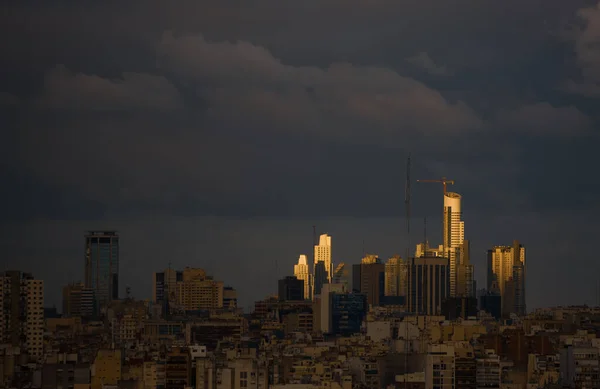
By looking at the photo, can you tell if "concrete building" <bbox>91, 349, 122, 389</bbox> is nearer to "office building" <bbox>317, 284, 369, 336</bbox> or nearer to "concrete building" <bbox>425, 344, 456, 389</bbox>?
"concrete building" <bbox>425, 344, 456, 389</bbox>

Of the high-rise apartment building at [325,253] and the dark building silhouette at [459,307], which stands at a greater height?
the high-rise apartment building at [325,253]

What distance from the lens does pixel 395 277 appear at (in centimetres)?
4062

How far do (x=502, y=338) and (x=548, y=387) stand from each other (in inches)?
272

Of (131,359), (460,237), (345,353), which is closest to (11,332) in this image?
(131,359)

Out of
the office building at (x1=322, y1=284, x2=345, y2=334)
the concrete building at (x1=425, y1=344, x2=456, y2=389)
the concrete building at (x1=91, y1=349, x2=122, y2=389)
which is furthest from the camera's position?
the office building at (x1=322, y1=284, x2=345, y2=334)

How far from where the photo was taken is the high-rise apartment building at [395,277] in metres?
38.6

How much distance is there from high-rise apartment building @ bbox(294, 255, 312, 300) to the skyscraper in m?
3.70

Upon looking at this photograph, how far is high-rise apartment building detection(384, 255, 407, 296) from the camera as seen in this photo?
38.6 meters

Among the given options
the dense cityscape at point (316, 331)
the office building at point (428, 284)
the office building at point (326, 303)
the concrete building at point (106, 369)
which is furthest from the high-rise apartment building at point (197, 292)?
the concrete building at point (106, 369)

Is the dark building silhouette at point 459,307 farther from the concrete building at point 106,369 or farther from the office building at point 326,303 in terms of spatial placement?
the concrete building at point 106,369

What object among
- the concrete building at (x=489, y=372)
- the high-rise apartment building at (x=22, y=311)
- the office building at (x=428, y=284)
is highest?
the office building at (x=428, y=284)

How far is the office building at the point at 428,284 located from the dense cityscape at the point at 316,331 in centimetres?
5

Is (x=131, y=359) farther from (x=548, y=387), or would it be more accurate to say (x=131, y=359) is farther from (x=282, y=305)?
(x=282, y=305)

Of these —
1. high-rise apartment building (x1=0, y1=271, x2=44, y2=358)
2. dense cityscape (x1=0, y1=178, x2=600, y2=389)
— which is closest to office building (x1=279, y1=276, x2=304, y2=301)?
dense cityscape (x1=0, y1=178, x2=600, y2=389)
